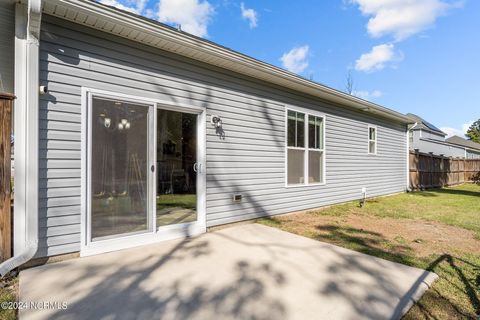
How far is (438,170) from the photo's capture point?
43.1 ft

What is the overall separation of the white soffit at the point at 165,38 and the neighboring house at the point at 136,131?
15 mm

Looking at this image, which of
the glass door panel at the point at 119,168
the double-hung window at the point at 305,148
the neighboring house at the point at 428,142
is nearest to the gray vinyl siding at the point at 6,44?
the glass door panel at the point at 119,168

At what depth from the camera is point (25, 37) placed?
2889mm

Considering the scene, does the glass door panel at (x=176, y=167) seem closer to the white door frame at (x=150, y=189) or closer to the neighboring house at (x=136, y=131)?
the neighboring house at (x=136, y=131)

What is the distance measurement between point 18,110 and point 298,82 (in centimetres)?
453

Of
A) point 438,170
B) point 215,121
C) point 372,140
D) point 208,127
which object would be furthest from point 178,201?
point 438,170

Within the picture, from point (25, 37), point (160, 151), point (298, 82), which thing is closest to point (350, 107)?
point (298, 82)

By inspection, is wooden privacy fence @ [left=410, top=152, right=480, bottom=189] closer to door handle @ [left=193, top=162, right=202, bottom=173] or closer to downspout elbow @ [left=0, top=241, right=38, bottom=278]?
door handle @ [left=193, top=162, right=202, bottom=173]

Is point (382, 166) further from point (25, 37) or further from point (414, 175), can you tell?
point (25, 37)

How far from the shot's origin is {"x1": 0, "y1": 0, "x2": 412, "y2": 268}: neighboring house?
297cm

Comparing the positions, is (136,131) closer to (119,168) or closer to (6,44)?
(119,168)

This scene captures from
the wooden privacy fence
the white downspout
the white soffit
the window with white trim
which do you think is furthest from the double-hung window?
the wooden privacy fence

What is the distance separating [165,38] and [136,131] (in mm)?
1265

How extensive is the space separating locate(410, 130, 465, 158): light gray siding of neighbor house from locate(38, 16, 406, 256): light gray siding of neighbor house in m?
17.2
